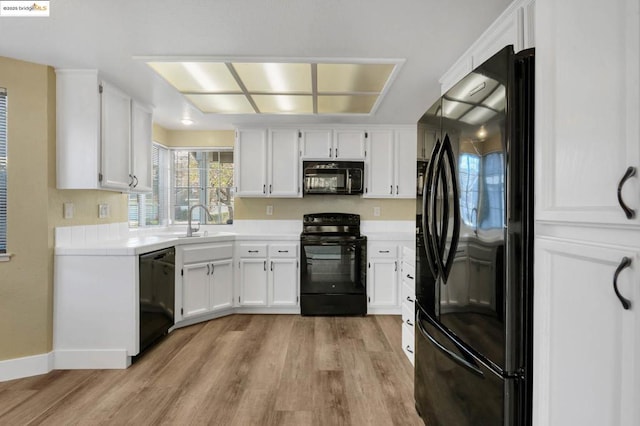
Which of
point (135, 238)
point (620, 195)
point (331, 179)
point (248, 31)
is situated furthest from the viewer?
point (331, 179)

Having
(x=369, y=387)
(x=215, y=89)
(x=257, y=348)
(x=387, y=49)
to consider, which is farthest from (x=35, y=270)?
(x=387, y=49)

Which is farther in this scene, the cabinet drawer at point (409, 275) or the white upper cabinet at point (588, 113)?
the cabinet drawer at point (409, 275)

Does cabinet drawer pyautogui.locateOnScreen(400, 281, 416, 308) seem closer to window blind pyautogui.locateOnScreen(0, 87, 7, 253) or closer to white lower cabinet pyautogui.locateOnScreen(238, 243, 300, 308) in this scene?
white lower cabinet pyautogui.locateOnScreen(238, 243, 300, 308)

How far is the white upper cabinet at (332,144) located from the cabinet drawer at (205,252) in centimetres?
143

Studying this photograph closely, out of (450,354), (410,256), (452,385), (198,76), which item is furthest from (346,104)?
→ (452,385)

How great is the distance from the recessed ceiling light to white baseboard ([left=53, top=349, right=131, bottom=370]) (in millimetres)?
2216

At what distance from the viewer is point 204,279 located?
11.3ft

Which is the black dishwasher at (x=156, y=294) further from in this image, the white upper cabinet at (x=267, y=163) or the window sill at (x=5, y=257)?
the white upper cabinet at (x=267, y=163)

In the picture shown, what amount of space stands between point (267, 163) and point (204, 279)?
153 cm

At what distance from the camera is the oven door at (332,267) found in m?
3.67

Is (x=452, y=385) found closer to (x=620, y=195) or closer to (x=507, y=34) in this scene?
(x=620, y=195)

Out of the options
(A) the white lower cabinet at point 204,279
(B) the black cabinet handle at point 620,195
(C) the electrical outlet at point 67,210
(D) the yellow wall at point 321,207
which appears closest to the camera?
(B) the black cabinet handle at point 620,195

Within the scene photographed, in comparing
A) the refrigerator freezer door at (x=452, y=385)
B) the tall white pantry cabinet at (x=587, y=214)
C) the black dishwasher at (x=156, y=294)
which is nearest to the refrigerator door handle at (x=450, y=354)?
the refrigerator freezer door at (x=452, y=385)

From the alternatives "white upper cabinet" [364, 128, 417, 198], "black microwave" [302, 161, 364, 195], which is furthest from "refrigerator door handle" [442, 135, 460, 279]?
"white upper cabinet" [364, 128, 417, 198]
